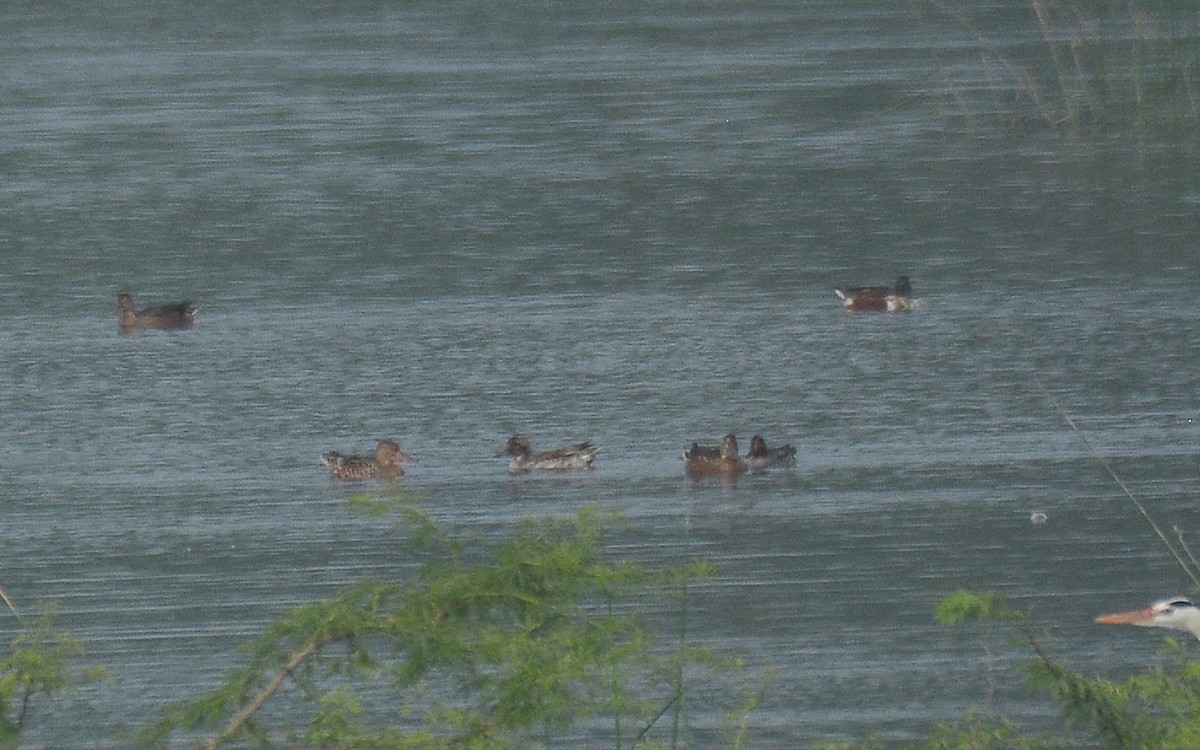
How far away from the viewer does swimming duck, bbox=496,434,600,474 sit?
12.2 metres

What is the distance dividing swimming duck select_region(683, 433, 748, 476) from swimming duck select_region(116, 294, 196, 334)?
567cm

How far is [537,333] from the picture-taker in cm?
1622

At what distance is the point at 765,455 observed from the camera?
12398mm

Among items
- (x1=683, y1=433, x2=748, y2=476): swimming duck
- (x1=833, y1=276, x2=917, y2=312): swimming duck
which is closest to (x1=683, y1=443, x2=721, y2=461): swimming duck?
(x1=683, y1=433, x2=748, y2=476): swimming duck

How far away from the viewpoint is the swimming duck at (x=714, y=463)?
40.1 ft

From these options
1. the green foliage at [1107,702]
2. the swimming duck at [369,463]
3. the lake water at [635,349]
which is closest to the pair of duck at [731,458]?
the lake water at [635,349]

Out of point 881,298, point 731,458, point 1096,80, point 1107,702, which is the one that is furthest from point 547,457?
point 1096,80

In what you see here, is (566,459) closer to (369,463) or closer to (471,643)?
(369,463)

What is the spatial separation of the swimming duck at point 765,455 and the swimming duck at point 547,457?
80 centimetres

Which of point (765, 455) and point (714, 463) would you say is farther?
point (765, 455)

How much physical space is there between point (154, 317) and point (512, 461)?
5046mm

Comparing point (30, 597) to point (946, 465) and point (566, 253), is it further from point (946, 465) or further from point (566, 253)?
point (566, 253)

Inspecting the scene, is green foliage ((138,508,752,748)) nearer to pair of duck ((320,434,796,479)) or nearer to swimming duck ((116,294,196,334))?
pair of duck ((320,434,796,479))

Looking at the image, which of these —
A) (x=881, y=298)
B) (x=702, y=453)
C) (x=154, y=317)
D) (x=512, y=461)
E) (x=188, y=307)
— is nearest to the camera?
(x=702, y=453)
